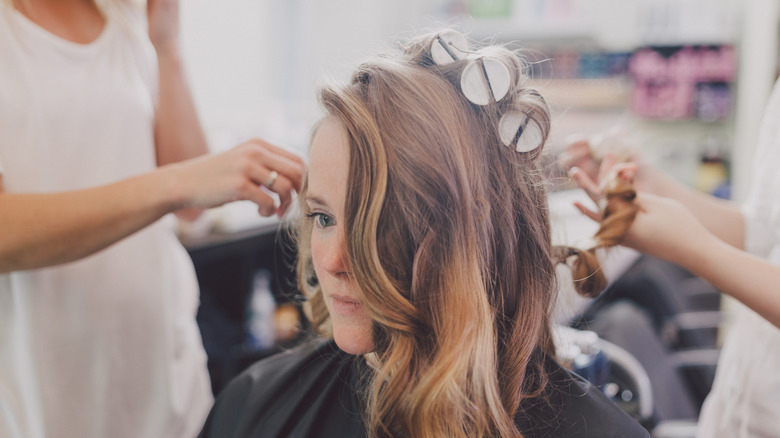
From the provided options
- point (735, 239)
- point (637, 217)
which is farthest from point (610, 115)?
point (637, 217)

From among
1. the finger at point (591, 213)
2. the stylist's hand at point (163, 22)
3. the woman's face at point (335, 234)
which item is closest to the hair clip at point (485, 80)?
the woman's face at point (335, 234)

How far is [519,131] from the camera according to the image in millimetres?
798

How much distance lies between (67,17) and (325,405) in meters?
0.81

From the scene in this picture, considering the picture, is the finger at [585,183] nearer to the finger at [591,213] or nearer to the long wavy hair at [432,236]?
the finger at [591,213]

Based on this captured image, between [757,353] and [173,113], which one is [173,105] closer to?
[173,113]

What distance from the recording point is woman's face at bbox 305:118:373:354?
794mm

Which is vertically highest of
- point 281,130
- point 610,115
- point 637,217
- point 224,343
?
point 637,217

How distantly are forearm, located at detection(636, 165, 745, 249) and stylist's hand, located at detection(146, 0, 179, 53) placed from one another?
36.6 inches

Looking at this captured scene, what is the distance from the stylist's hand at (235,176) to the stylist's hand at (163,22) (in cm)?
41

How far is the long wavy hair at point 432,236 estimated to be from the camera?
2.43 feet

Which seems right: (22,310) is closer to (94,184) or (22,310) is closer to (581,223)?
(94,184)

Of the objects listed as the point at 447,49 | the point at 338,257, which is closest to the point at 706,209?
the point at 447,49

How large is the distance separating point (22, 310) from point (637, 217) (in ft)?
3.20

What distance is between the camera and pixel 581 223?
76.5 inches
